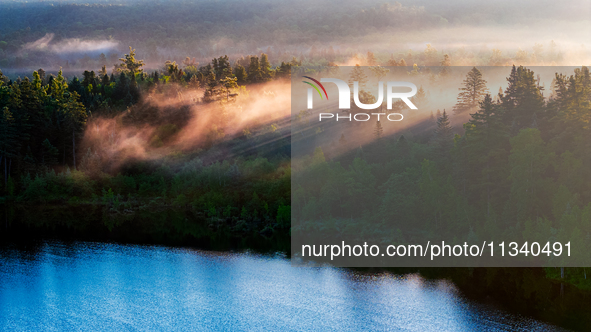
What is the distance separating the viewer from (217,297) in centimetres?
5341

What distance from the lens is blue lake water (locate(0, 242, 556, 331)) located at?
4603cm

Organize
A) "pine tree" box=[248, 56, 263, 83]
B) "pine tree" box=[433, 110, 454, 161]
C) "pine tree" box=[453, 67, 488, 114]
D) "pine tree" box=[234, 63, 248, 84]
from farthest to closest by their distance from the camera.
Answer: "pine tree" box=[234, 63, 248, 84] → "pine tree" box=[248, 56, 263, 83] → "pine tree" box=[453, 67, 488, 114] → "pine tree" box=[433, 110, 454, 161]

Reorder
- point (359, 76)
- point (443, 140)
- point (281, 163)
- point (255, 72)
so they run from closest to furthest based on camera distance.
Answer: point (443, 140) < point (281, 163) < point (359, 76) < point (255, 72)

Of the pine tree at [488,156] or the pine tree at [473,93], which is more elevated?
the pine tree at [473,93]

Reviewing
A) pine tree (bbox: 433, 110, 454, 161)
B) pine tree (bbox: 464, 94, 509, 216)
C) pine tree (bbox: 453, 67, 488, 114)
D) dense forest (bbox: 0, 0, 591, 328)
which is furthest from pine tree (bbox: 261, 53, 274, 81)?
pine tree (bbox: 464, 94, 509, 216)

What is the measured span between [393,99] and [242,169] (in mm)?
35178

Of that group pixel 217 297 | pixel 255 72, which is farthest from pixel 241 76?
pixel 217 297

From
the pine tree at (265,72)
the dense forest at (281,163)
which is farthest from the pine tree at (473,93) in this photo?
the pine tree at (265,72)

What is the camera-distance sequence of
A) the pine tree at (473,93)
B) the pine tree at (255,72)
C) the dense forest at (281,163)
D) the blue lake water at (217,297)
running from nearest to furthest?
the blue lake water at (217,297) → the dense forest at (281,163) → the pine tree at (473,93) → the pine tree at (255,72)

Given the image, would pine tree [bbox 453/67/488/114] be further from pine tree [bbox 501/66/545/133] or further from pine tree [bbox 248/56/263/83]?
pine tree [bbox 248/56/263/83]

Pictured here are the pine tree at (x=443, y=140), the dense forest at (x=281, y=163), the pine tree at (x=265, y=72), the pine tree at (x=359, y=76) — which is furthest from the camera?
the pine tree at (x=265, y=72)

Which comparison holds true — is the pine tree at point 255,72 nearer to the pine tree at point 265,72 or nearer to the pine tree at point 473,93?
the pine tree at point 265,72

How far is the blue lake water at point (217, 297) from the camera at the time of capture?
4603 cm

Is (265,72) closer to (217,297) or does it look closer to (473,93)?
(473,93)
